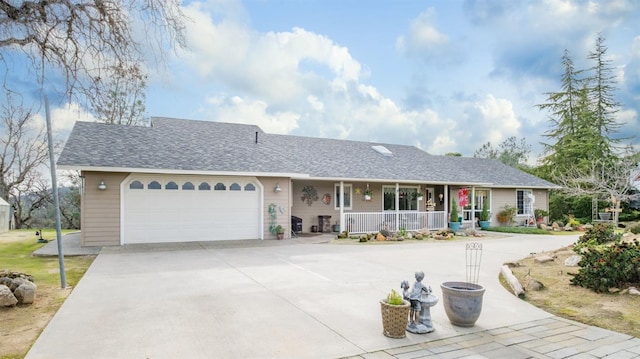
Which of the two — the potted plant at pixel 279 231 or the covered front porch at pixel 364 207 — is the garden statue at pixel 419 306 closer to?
the potted plant at pixel 279 231

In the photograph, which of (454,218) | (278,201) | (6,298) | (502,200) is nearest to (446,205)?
(454,218)

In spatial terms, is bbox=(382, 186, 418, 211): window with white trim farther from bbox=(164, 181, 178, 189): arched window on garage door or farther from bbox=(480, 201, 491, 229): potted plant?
bbox=(164, 181, 178, 189): arched window on garage door

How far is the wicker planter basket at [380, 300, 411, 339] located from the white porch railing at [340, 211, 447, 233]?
11.9m

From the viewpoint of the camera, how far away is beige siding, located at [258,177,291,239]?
14.3 meters

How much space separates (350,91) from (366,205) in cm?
708

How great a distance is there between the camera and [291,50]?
12836 mm

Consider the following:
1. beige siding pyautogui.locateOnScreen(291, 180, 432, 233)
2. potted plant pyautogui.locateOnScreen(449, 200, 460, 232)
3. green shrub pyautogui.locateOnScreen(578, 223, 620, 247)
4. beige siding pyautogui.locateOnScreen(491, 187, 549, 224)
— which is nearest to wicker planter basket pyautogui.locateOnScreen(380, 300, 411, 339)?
green shrub pyautogui.locateOnScreen(578, 223, 620, 247)

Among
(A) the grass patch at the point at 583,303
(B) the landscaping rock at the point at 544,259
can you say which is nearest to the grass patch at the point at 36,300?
(A) the grass patch at the point at 583,303

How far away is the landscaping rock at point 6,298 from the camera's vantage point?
5.68 m

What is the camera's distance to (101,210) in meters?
11.9

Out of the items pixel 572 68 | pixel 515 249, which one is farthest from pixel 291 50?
pixel 572 68

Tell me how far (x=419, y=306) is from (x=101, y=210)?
10.8 metres

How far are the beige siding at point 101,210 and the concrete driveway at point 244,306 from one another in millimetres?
1817

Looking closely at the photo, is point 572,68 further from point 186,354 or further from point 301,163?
point 186,354
